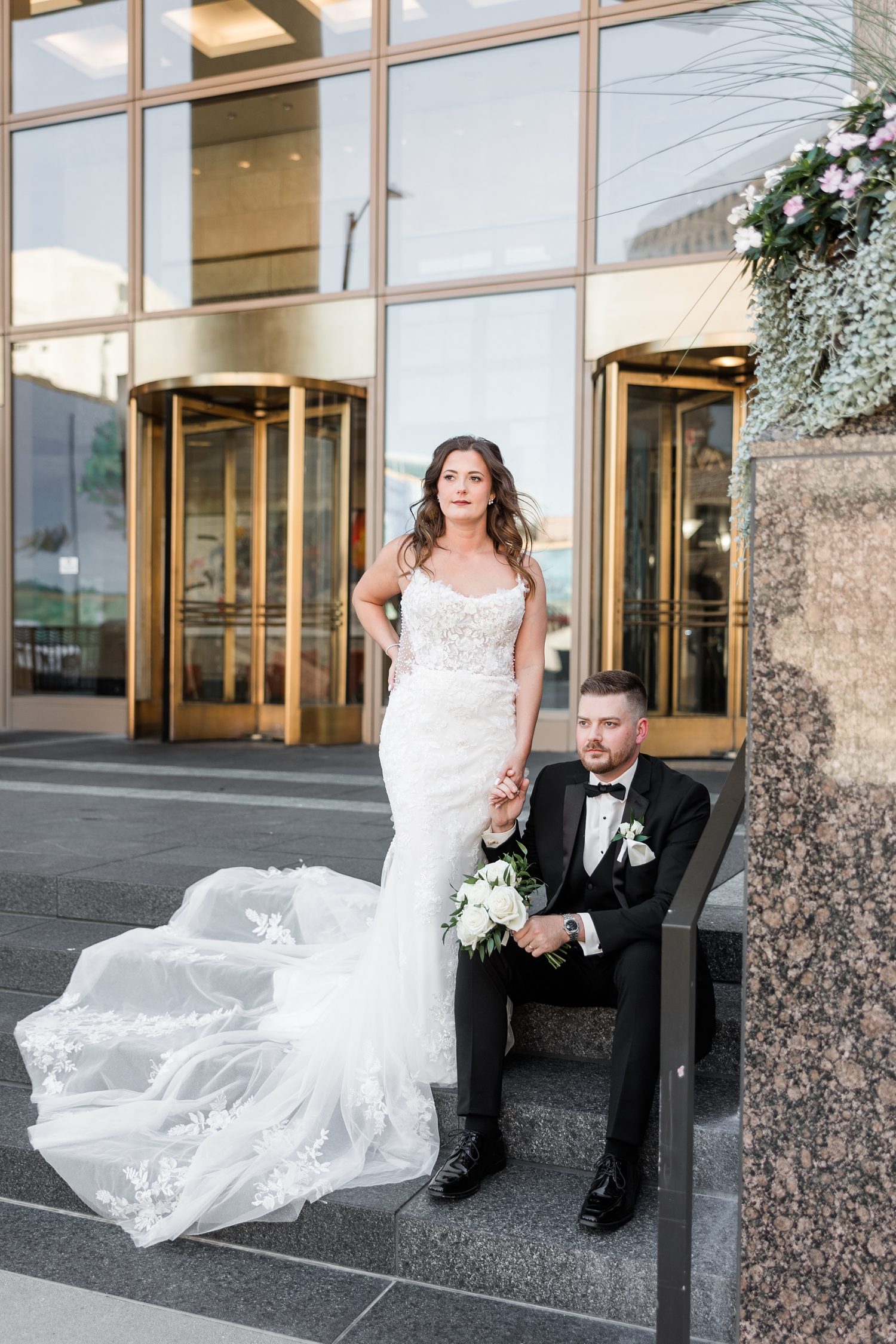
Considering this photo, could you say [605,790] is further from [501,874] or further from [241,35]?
[241,35]

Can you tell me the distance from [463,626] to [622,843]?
81 centimetres

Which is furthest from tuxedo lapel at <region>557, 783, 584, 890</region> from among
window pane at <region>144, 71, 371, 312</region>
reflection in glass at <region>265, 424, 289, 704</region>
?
window pane at <region>144, 71, 371, 312</region>

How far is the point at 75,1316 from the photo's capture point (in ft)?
8.65

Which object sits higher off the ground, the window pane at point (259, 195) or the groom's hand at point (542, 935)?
the window pane at point (259, 195)

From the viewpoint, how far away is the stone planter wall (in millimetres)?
2141

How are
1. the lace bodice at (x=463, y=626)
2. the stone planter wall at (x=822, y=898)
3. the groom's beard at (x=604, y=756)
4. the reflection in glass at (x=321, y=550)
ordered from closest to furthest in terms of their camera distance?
the stone planter wall at (x=822, y=898) → the groom's beard at (x=604, y=756) → the lace bodice at (x=463, y=626) → the reflection in glass at (x=321, y=550)

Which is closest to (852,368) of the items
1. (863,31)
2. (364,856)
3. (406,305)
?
(863,31)

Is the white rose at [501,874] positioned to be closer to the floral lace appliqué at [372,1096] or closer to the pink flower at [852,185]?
the floral lace appliqué at [372,1096]

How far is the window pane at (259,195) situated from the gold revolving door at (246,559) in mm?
1243

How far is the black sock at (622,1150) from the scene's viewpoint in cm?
284

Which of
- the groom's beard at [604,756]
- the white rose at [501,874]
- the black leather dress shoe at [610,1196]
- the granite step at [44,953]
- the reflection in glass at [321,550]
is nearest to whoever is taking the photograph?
the black leather dress shoe at [610,1196]

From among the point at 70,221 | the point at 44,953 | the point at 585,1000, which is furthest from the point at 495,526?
the point at 70,221

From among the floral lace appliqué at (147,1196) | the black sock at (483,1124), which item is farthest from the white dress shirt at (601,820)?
the floral lace appliqué at (147,1196)

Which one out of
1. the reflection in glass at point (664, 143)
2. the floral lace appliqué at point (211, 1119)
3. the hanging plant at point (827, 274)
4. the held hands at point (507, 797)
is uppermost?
the reflection in glass at point (664, 143)
